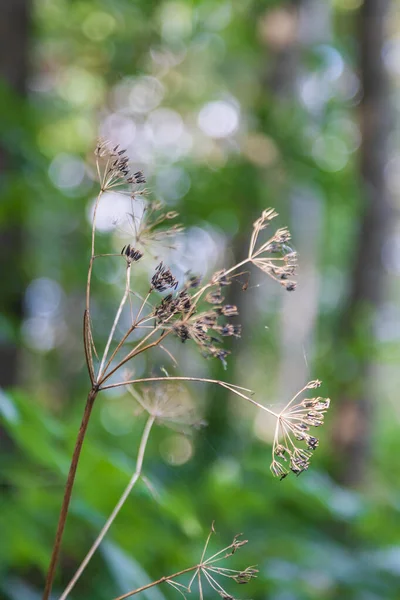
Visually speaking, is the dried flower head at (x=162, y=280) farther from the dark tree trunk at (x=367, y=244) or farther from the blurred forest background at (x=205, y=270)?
the dark tree trunk at (x=367, y=244)

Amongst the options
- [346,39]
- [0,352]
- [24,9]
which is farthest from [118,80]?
[346,39]

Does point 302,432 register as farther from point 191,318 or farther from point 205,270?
point 205,270

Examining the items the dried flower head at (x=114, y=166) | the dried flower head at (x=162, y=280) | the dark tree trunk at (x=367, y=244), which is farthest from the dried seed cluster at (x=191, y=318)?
the dark tree trunk at (x=367, y=244)

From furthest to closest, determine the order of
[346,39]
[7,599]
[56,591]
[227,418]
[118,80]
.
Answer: [346,39], [118,80], [227,418], [56,591], [7,599]

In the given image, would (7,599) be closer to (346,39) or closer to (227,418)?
(227,418)

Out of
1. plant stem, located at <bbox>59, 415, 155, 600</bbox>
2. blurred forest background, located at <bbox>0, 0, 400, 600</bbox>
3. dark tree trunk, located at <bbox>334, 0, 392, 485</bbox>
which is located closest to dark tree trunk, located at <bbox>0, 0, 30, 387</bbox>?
blurred forest background, located at <bbox>0, 0, 400, 600</bbox>

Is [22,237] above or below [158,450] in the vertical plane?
above

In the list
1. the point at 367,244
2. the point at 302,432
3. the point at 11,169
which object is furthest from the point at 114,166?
the point at 367,244
